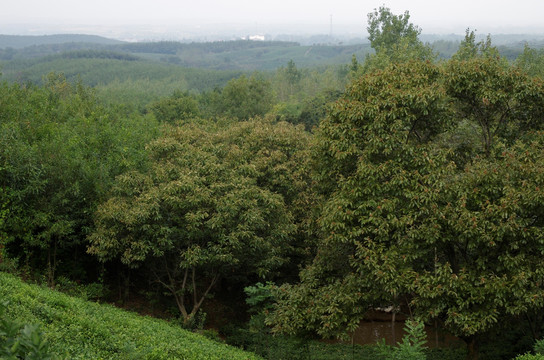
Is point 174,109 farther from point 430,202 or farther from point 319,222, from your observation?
point 430,202

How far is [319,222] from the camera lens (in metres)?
11.9

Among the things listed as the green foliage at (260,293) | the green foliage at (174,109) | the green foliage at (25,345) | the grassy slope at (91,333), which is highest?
the green foliage at (25,345)

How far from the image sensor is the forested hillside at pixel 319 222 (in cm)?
1000

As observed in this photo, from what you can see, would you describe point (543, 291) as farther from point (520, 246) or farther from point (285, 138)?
point (285, 138)

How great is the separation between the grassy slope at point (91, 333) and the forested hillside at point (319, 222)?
5 centimetres

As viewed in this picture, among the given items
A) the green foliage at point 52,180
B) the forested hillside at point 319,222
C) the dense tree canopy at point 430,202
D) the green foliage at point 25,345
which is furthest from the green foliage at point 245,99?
the green foliage at point 25,345

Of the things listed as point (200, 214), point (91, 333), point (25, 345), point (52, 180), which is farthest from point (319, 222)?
point (25, 345)

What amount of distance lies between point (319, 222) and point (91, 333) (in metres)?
5.95

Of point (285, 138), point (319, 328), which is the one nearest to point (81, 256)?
point (285, 138)

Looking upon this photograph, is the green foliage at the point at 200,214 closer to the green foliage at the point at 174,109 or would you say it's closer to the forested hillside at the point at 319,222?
the forested hillside at the point at 319,222

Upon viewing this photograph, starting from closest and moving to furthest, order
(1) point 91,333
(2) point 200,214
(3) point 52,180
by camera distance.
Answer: (1) point 91,333
(2) point 200,214
(3) point 52,180

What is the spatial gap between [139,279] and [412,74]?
42.8 feet

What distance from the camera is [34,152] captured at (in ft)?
48.9

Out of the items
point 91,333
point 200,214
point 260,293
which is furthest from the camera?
point 260,293
